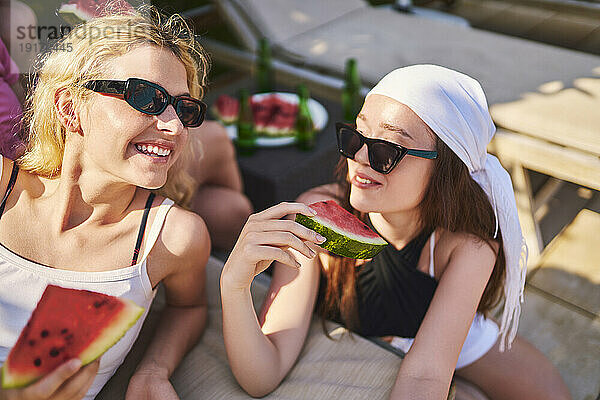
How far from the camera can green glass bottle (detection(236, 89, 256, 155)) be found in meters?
3.48

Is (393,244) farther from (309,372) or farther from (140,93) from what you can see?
(140,93)

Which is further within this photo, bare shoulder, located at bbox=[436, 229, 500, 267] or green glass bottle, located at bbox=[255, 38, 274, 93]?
green glass bottle, located at bbox=[255, 38, 274, 93]

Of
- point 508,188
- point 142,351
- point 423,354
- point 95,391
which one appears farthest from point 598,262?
point 95,391

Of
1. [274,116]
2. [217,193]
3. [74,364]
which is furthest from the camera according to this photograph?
[274,116]

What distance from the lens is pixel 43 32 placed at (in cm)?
253

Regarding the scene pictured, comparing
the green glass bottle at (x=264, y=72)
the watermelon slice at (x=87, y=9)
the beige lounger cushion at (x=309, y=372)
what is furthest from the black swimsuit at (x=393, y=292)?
the green glass bottle at (x=264, y=72)

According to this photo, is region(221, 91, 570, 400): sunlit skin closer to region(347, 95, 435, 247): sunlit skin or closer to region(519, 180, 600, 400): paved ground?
region(347, 95, 435, 247): sunlit skin

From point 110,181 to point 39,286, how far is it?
15.0 inches

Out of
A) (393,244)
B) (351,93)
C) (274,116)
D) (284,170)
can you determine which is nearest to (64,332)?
(393,244)

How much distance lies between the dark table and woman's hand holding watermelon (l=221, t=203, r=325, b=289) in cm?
166

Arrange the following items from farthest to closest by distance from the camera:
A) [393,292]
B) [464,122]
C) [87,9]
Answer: [393,292] < [87,9] < [464,122]

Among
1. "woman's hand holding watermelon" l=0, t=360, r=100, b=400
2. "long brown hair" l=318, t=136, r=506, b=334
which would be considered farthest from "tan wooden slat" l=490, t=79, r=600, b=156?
"woman's hand holding watermelon" l=0, t=360, r=100, b=400

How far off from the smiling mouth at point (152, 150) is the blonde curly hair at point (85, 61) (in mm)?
216

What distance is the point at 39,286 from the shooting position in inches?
65.1
